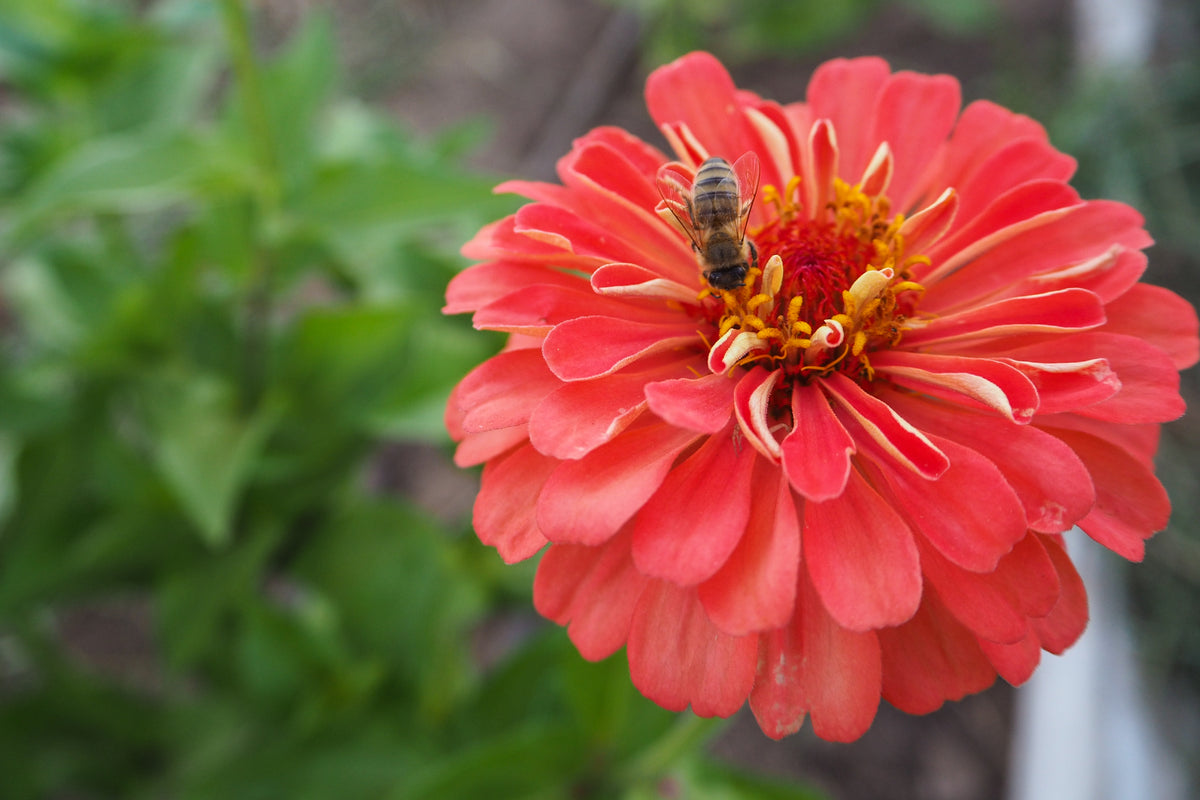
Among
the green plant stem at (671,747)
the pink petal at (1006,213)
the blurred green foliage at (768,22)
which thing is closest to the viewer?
the pink petal at (1006,213)

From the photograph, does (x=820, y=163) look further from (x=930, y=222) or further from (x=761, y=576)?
(x=761, y=576)

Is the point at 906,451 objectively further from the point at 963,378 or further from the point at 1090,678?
the point at 1090,678

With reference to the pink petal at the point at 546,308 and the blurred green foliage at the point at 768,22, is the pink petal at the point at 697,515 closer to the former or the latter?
the pink petal at the point at 546,308

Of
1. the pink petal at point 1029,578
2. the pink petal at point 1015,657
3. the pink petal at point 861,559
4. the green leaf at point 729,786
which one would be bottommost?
the green leaf at point 729,786

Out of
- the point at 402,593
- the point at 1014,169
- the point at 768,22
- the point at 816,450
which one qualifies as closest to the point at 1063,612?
the point at 816,450

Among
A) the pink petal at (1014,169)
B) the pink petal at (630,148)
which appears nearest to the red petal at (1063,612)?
the pink petal at (1014,169)
